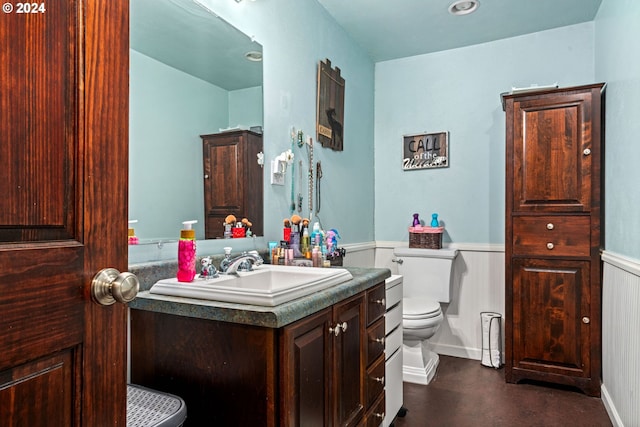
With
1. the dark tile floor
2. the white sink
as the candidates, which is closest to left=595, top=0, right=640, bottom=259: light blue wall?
the dark tile floor

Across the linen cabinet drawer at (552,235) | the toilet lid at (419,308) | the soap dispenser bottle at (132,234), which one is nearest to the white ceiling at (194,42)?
the soap dispenser bottle at (132,234)

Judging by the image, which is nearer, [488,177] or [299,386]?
[299,386]

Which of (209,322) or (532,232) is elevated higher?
(532,232)

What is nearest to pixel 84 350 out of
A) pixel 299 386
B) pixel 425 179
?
pixel 299 386

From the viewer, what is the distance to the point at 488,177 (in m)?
3.24

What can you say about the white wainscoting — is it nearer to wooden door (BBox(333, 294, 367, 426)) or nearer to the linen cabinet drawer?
the linen cabinet drawer

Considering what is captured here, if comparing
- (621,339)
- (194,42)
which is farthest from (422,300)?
(194,42)

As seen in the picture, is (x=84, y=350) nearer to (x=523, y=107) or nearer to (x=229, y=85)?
(x=229, y=85)

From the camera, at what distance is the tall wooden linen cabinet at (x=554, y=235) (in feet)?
8.39

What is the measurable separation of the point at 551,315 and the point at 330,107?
6.45 feet

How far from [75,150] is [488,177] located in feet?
10.2

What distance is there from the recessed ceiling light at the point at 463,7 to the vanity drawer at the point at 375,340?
6.81 ft

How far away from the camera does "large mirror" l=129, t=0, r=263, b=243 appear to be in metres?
1.53

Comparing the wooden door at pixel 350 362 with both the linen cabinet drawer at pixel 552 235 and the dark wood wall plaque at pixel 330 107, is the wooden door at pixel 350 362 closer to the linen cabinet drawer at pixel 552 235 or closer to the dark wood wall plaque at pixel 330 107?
the dark wood wall plaque at pixel 330 107
